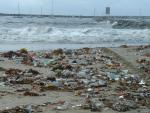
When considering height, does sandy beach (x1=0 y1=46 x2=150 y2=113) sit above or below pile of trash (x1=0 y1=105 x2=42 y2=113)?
below

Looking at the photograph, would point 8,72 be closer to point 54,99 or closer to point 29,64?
point 29,64

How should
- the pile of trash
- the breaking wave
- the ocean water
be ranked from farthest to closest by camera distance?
the breaking wave
the ocean water
the pile of trash

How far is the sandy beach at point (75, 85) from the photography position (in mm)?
7312

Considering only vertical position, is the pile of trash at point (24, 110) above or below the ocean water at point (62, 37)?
above

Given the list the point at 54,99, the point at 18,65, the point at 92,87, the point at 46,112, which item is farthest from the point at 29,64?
the point at 46,112

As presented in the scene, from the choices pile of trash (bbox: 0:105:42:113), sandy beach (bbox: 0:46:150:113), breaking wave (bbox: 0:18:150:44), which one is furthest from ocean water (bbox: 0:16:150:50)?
pile of trash (bbox: 0:105:42:113)

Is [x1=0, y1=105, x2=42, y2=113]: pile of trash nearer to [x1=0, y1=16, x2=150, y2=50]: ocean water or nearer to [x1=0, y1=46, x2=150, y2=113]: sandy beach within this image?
[x1=0, y1=46, x2=150, y2=113]: sandy beach

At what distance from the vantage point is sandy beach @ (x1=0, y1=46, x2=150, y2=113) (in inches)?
288

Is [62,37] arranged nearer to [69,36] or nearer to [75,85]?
[69,36]

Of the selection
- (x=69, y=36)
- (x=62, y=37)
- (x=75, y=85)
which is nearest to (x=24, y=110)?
(x=75, y=85)

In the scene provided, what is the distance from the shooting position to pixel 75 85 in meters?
9.51

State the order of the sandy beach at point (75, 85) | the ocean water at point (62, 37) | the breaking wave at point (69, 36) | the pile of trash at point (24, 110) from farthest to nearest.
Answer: the breaking wave at point (69, 36) < the ocean water at point (62, 37) < the sandy beach at point (75, 85) < the pile of trash at point (24, 110)

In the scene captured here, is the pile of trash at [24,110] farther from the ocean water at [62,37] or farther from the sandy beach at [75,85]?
the ocean water at [62,37]

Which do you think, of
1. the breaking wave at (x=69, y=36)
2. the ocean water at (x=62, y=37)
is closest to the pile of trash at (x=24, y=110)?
the ocean water at (x=62, y=37)
